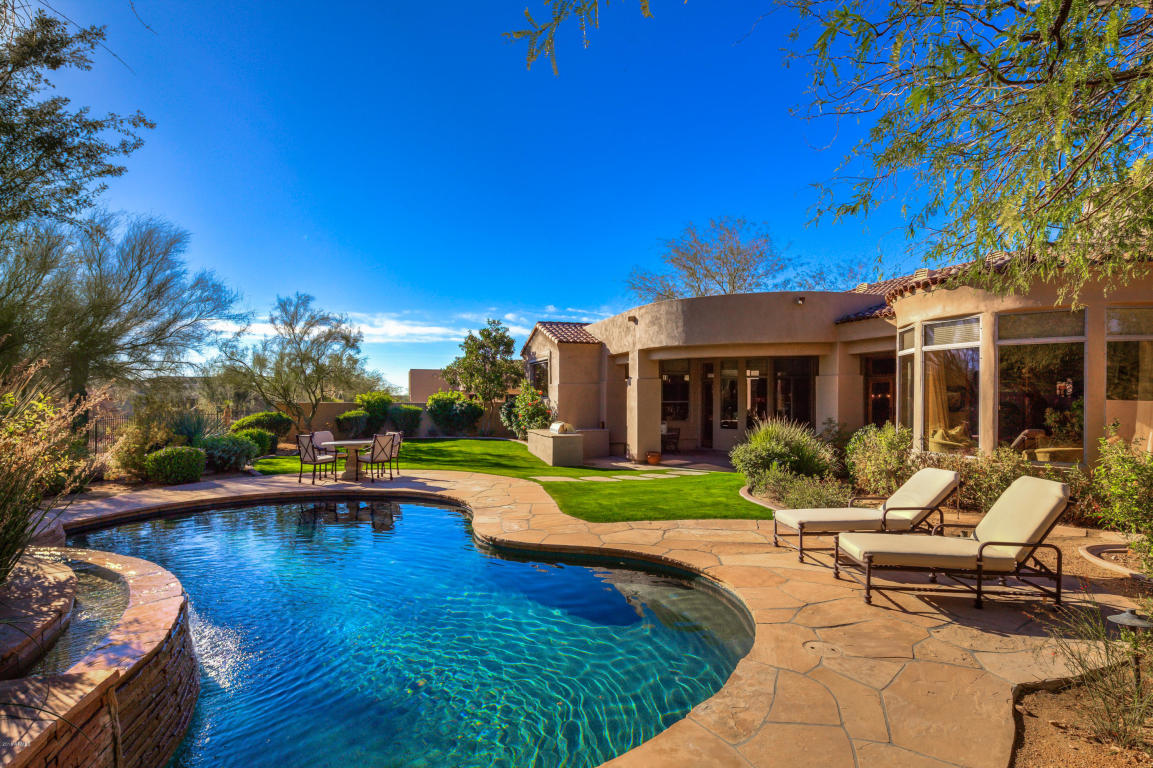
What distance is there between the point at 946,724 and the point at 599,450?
15.1 meters

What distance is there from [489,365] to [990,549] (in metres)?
21.4

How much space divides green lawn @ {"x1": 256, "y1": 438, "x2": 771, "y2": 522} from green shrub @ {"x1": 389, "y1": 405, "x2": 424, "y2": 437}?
459 centimetres

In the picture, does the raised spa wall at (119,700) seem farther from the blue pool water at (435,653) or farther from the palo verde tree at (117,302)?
the palo verde tree at (117,302)

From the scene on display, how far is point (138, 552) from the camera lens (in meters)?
7.64

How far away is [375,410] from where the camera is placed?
76.4 feet

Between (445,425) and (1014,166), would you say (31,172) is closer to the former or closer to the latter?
(1014,166)

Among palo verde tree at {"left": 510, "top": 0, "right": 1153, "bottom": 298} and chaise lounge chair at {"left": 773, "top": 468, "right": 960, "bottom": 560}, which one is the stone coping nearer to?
palo verde tree at {"left": 510, "top": 0, "right": 1153, "bottom": 298}

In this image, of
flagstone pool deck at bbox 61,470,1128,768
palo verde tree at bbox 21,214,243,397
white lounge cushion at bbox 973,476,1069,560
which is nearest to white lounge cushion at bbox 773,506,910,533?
flagstone pool deck at bbox 61,470,1128,768

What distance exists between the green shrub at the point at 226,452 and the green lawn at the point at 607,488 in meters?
0.70

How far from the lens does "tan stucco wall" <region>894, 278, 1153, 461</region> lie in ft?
25.5

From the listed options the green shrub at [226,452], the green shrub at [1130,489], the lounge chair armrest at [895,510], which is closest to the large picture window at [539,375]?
the green shrub at [226,452]

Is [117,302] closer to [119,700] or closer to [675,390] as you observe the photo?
[119,700]

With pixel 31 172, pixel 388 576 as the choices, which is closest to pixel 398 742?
pixel 388 576

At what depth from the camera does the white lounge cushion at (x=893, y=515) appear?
6.11 meters
